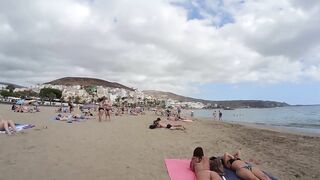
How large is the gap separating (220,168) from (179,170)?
816 mm

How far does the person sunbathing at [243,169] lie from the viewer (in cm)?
553

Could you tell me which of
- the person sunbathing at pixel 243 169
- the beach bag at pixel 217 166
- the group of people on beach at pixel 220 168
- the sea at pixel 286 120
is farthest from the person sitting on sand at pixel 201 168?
the sea at pixel 286 120

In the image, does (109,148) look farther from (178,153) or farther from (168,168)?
(168,168)

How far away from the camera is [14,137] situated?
9.55 meters

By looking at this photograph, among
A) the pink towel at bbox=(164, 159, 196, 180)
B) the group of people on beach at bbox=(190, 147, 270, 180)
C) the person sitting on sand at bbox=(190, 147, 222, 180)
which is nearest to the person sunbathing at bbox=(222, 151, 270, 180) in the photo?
the group of people on beach at bbox=(190, 147, 270, 180)

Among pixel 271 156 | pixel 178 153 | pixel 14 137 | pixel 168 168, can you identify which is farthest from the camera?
pixel 14 137

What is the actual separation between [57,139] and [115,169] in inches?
154

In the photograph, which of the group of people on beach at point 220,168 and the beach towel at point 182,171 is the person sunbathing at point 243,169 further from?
the beach towel at point 182,171

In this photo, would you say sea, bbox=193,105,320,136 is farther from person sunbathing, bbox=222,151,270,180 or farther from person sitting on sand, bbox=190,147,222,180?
person sitting on sand, bbox=190,147,222,180

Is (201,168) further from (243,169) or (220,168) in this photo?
(243,169)

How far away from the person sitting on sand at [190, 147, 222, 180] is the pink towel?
0.41 feet

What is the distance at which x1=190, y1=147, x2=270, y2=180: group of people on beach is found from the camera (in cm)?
557

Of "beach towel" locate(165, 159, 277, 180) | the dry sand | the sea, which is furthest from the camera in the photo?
the sea

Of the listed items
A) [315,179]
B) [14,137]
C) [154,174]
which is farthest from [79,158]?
[315,179]
